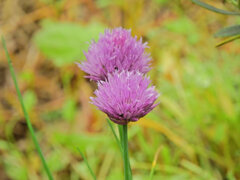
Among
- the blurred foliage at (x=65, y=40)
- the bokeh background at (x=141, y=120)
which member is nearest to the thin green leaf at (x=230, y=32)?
the bokeh background at (x=141, y=120)

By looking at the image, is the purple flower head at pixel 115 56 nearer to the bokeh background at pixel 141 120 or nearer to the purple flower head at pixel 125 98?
the purple flower head at pixel 125 98

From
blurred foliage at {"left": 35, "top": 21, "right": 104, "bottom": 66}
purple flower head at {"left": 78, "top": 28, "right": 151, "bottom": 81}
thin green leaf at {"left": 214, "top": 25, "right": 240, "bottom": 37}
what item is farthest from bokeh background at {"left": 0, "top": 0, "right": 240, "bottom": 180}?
purple flower head at {"left": 78, "top": 28, "right": 151, "bottom": 81}

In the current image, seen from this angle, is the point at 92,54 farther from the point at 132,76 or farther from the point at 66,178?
the point at 66,178

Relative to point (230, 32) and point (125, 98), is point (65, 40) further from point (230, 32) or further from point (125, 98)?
point (125, 98)

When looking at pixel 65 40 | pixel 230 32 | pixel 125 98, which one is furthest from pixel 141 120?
pixel 65 40

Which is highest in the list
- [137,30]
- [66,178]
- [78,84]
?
[137,30]

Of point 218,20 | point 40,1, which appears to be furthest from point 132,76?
point 40,1
